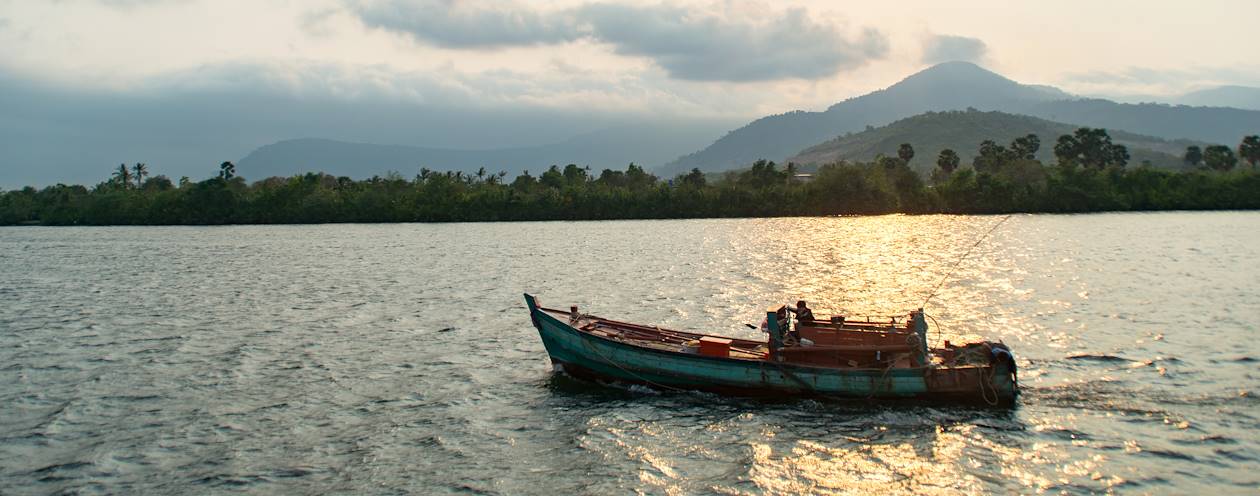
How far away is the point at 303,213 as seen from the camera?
6560 inches

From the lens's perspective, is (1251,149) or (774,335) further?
(1251,149)

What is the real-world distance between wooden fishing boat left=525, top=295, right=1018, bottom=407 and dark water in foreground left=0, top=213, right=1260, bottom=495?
685 millimetres

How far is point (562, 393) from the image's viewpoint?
27938 mm

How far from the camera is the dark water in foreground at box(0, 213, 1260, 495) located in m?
20.6

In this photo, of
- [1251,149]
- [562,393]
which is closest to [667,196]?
[1251,149]

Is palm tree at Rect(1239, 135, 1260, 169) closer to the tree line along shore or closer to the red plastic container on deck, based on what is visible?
the tree line along shore

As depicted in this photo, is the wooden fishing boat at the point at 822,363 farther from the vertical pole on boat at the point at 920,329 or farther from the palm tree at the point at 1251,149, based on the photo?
the palm tree at the point at 1251,149

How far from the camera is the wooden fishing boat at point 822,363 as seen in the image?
2491cm

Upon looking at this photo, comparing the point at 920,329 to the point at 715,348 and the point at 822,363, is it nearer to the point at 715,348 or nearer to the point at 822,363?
the point at 822,363

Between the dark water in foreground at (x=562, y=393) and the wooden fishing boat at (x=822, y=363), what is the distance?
0.69m

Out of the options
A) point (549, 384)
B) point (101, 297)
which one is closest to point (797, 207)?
point (101, 297)

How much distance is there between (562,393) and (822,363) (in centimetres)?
853

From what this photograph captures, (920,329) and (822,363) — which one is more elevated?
(920,329)

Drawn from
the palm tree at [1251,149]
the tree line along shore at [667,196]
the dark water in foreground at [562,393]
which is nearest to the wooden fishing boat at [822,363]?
the dark water in foreground at [562,393]
